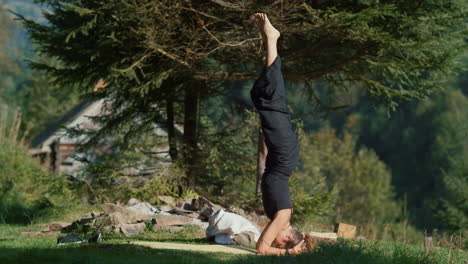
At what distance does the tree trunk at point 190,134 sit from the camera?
1427 cm

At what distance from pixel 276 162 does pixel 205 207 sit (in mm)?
4732

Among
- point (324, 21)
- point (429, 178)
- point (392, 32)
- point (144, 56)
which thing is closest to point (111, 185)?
point (144, 56)

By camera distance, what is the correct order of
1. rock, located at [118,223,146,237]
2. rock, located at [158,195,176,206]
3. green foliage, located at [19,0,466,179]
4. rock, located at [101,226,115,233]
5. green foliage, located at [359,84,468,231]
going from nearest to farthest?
1. rock, located at [118,223,146,237]
2. rock, located at [101,226,115,233]
3. green foliage, located at [19,0,466,179]
4. rock, located at [158,195,176,206]
5. green foliage, located at [359,84,468,231]

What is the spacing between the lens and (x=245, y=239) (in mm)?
8016

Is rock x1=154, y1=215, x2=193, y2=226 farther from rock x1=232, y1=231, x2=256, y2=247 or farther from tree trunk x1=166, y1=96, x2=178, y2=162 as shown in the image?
tree trunk x1=166, y1=96, x2=178, y2=162

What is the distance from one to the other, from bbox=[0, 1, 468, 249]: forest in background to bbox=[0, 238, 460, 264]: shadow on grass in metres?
6.34

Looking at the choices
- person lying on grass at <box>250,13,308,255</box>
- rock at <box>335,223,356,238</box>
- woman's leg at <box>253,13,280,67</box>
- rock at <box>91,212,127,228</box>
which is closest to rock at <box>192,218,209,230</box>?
rock at <box>91,212,127,228</box>

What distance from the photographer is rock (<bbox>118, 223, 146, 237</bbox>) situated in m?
9.34

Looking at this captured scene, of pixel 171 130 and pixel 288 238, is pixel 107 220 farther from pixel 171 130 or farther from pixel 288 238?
pixel 171 130

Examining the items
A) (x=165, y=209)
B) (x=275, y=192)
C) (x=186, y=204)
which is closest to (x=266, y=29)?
(x=275, y=192)

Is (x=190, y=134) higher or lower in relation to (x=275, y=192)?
higher

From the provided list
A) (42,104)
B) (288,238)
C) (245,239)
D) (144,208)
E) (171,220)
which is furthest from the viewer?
(42,104)

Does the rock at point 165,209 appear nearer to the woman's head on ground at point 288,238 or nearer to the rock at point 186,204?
the rock at point 186,204

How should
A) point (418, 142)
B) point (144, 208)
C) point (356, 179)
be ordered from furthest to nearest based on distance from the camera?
point (418, 142) < point (356, 179) < point (144, 208)
